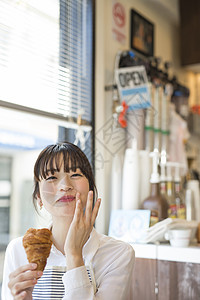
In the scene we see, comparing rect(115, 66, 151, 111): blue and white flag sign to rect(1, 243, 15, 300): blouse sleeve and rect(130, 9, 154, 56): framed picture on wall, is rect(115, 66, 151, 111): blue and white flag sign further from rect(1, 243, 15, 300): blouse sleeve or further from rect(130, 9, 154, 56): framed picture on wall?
rect(1, 243, 15, 300): blouse sleeve

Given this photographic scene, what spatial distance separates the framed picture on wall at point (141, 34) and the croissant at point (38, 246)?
5.73 ft

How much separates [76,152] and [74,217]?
0.21 meters

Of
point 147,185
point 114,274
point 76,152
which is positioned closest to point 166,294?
point 114,274

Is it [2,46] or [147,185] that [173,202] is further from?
[2,46]

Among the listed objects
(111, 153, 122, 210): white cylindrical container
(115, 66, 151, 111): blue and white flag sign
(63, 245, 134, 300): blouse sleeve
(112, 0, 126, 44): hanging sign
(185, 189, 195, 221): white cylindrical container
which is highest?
(112, 0, 126, 44): hanging sign

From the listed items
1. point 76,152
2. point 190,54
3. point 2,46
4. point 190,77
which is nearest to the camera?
point 76,152

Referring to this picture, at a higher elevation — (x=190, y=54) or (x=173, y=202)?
→ (x=190, y=54)

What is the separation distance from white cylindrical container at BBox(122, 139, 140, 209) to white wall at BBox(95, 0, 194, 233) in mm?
84

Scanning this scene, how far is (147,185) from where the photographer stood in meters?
1.89

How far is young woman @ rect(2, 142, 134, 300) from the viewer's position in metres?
1.00

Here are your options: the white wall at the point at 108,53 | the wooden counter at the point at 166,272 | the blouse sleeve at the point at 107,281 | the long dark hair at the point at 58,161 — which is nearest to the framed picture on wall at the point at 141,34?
the white wall at the point at 108,53

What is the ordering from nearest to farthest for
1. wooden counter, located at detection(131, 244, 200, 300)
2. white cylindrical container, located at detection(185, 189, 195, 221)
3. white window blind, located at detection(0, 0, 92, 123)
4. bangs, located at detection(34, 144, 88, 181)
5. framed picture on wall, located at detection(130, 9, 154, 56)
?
bangs, located at detection(34, 144, 88, 181) → wooden counter, located at detection(131, 244, 200, 300) → white window blind, located at detection(0, 0, 92, 123) → white cylindrical container, located at detection(185, 189, 195, 221) → framed picture on wall, located at detection(130, 9, 154, 56)

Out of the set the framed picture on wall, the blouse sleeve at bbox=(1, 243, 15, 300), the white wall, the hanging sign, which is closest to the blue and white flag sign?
the white wall

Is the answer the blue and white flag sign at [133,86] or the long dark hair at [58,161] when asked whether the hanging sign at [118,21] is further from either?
the long dark hair at [58,161]
